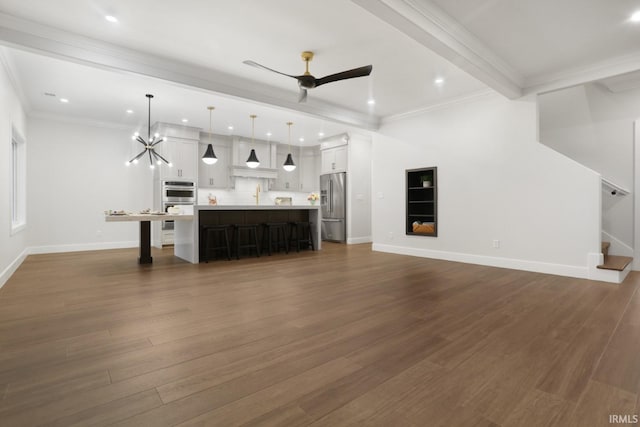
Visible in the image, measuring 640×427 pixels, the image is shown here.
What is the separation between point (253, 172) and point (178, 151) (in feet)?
6.80

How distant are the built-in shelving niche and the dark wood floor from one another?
2260mm

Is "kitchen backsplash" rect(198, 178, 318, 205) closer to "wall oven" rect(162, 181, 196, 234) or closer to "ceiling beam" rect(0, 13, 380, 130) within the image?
"wall oven" rect(162, 181, 196, 234)

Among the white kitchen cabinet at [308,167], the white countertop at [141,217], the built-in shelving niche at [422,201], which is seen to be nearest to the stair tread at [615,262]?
the built-in shelving niche at [422,201]

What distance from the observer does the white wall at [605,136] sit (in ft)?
16.4

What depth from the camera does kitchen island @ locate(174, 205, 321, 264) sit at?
554cm

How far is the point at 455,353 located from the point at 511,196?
3.82 m

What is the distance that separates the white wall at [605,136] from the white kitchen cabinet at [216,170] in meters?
7.19

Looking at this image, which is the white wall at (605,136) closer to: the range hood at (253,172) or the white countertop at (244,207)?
the white countertop at (244,207)

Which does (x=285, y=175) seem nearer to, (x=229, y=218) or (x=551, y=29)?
(x=229, y=218)

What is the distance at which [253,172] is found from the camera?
8891 millimetres

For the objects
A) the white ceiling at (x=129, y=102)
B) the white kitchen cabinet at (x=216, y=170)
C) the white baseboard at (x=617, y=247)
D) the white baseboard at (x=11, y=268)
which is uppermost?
the white ceiling at (x=129, y=102)

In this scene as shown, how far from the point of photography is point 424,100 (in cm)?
573

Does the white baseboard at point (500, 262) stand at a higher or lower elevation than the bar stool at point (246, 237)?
lower

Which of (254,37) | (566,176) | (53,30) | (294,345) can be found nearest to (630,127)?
(566,176)
